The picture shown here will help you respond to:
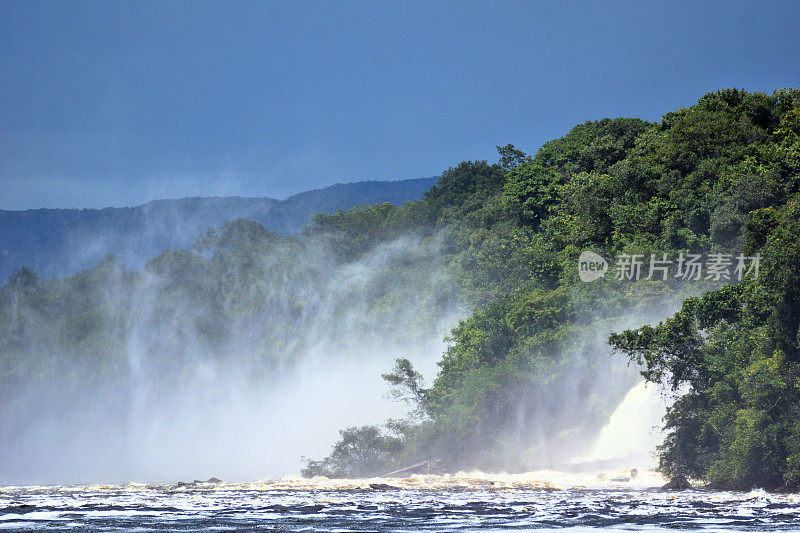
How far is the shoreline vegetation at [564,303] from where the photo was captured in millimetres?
30203

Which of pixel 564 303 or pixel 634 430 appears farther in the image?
pixel 564 303

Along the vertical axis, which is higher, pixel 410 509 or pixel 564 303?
pixel 564 303

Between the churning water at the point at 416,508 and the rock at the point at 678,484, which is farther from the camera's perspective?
the rock at the point at 678,484

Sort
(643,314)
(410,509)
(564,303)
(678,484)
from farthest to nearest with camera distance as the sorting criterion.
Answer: (564,303) → (643,314) → (678,484) → (410,509)

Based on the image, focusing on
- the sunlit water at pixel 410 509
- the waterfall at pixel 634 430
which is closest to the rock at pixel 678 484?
the sunlit water at pixel 410 509

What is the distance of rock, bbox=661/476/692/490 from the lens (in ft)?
101

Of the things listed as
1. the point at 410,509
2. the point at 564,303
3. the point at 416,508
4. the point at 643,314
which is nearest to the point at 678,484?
the point at 416,508

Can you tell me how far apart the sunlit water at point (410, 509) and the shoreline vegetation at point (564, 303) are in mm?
4522

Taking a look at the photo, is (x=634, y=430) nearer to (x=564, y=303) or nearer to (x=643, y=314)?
(x=643, y=314)

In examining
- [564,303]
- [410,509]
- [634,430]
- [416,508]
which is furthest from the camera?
[564,303]

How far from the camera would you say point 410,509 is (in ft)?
75.7

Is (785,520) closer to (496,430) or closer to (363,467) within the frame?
(496,430)

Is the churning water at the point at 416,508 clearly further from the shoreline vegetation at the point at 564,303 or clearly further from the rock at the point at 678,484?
the shoreline vegetation at the point at 564,303

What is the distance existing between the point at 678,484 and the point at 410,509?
1241 centimetres
